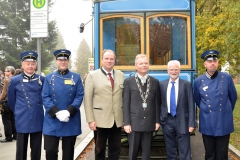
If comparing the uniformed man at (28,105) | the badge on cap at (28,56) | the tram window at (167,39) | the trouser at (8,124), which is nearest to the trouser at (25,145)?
the uniformed man at (28,105)

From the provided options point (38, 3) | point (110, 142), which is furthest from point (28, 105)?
point (38, 3)

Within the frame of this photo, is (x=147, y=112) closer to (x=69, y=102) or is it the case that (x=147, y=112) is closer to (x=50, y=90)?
(x=69, y=102)

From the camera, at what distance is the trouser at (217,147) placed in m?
4.34

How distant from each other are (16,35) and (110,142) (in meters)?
29.3

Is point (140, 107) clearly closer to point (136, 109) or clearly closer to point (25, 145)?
point (136, 109)

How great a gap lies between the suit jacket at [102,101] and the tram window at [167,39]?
1.75m

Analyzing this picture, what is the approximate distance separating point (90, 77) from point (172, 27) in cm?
230

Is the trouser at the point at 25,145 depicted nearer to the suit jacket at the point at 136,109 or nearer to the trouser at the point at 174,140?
the suit jacket at the point at 136,109

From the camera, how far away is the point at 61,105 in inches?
164

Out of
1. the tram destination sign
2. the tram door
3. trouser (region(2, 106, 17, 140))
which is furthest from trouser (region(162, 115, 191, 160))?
trouser (region(2, 106, 17, 140))

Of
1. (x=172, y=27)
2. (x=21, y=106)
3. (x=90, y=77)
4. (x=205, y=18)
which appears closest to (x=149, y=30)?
(x=172, y=27)

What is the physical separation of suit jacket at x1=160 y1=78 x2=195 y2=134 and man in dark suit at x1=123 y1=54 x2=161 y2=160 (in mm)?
120

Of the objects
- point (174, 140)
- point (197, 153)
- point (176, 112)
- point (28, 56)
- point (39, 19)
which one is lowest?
point (197, 153)

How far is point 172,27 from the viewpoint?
229 inches
